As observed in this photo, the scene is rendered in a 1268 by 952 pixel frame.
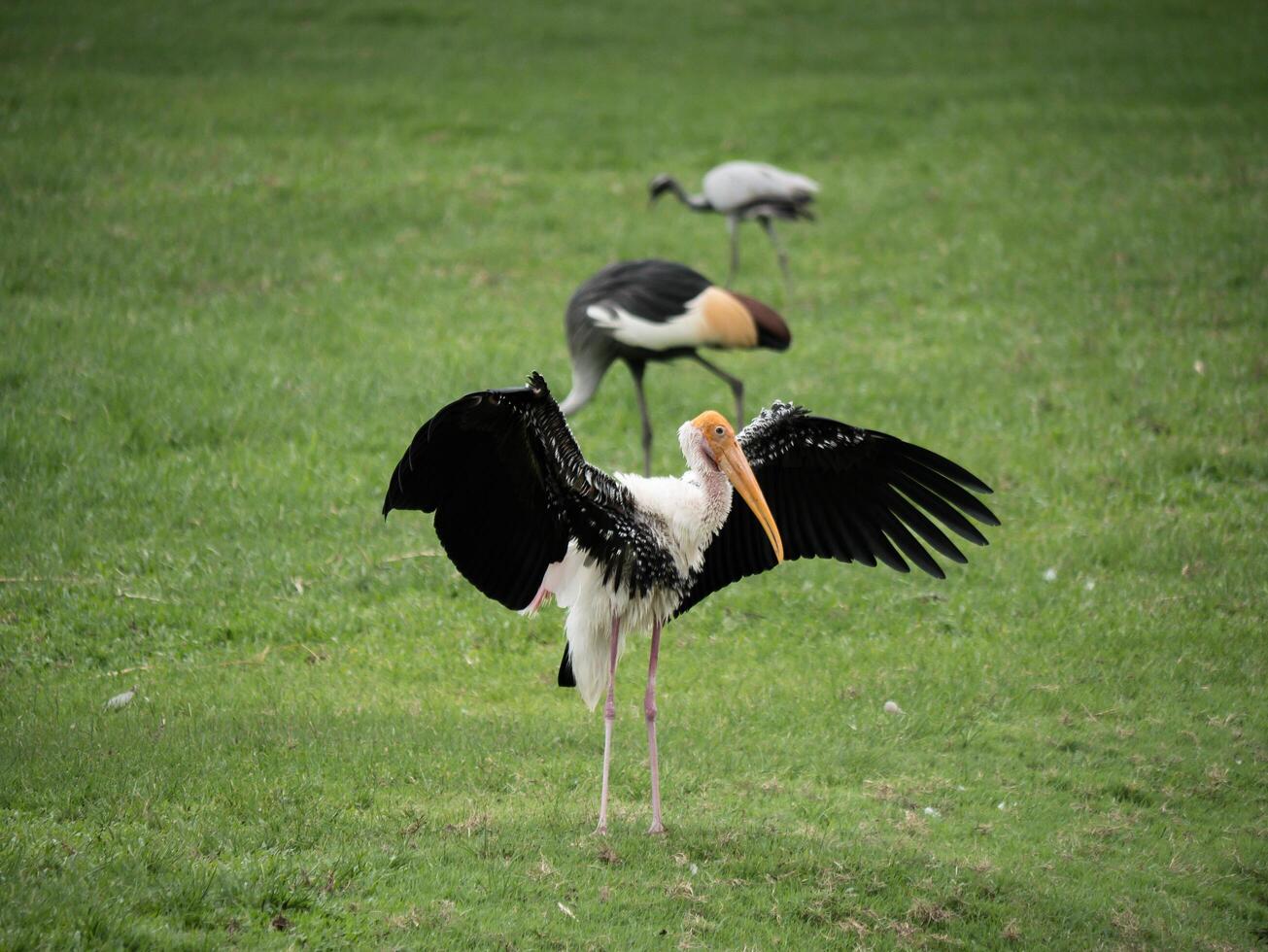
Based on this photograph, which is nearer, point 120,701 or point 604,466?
point 120,701

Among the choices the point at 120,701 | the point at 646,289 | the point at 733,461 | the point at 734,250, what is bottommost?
the point at 120,701

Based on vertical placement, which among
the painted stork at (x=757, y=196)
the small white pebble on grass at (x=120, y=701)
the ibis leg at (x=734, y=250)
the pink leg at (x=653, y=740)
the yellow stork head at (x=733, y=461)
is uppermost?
the painted stork at (x=757, y=196)

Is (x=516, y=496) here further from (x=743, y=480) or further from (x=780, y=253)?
(x=780, y=253)

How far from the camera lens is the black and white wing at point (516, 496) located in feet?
16.8

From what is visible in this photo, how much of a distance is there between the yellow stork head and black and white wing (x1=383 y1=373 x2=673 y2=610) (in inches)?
15.9

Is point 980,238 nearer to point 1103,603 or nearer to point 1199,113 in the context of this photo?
point 1199,113

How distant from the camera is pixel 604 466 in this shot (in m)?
10.2

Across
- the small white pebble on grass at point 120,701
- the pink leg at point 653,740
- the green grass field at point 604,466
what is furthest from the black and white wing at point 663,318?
the small white pebble on grass at point 120,701

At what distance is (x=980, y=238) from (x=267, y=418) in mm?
7731

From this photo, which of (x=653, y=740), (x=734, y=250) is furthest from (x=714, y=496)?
(x=734, y=250)

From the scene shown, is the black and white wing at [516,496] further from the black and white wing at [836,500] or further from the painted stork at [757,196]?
the painted stork at [757,196]

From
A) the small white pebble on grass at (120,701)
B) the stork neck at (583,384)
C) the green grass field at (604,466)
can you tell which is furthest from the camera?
the stork neck at (583,384)

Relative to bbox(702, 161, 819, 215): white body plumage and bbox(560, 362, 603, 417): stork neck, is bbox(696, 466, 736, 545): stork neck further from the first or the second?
bbox(702, 161, 819, 215): white body plumage

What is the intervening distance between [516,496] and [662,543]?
697 millimetres
